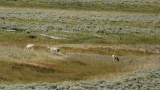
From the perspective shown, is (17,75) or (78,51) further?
(78,51)

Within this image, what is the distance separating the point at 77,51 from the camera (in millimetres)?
44500

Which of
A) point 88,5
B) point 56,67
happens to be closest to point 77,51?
point 56,67

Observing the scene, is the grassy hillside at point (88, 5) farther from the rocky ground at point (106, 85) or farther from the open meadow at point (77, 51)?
the rocky ground at point (106, 85)

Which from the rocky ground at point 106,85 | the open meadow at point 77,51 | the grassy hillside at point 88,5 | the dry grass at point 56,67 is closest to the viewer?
the rocky ground at point 106,85

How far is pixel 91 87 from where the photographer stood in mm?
25688

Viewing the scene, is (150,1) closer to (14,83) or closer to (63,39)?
(63,39)

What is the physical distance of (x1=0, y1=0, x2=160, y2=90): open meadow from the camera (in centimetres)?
2861

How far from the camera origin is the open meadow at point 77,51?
28609 mm

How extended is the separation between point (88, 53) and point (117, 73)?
11722 mm

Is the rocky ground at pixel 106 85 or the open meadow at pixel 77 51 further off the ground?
the rocky ground at pixel 106 85

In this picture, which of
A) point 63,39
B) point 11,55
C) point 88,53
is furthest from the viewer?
point 63,39

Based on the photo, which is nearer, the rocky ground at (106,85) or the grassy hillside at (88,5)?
Result: the rocky ground at (106,85)

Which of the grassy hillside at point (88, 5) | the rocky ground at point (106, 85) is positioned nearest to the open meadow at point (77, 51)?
the rocky ground at point (106, 85)

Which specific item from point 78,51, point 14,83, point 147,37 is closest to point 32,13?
point 147,37
